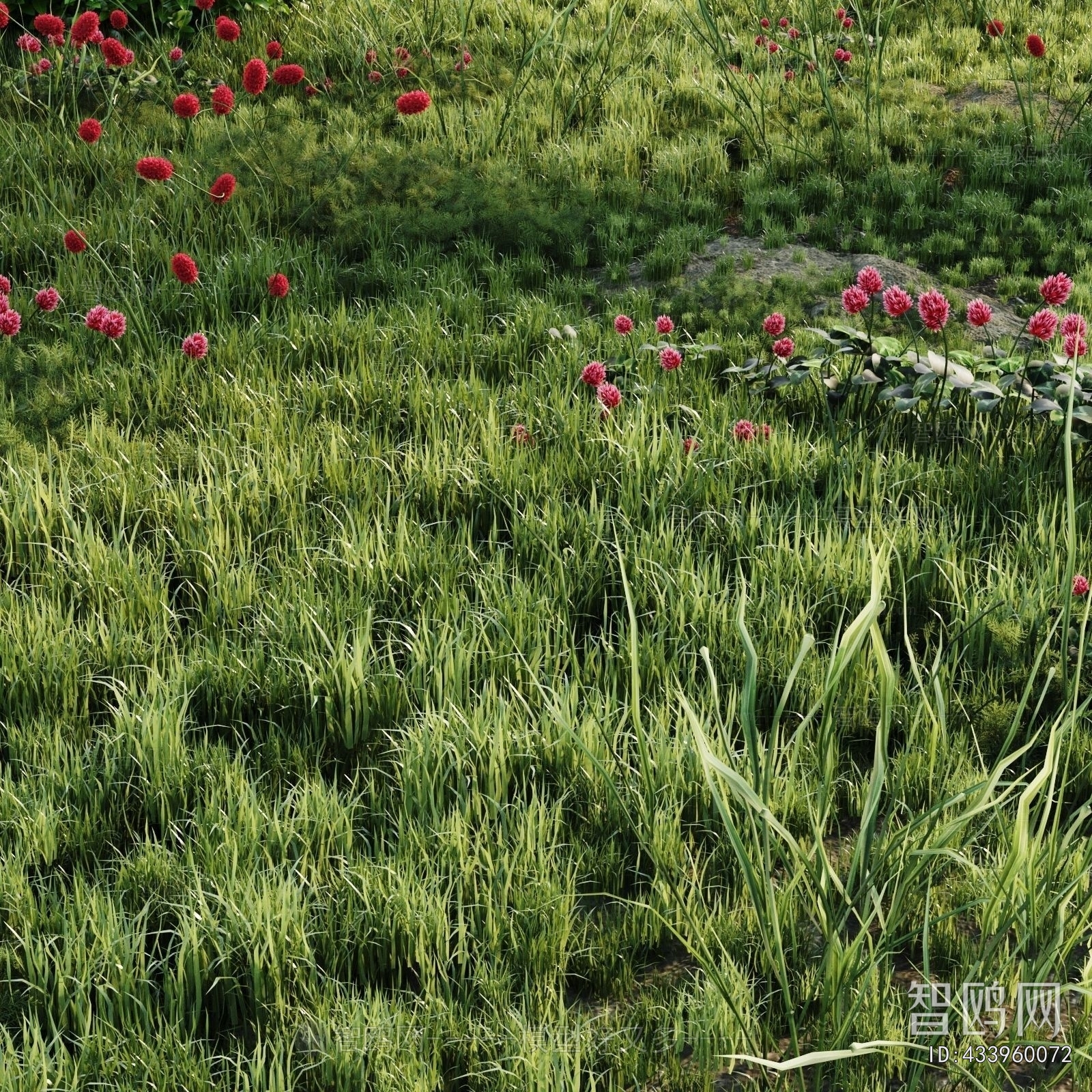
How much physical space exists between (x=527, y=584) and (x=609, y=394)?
79 cm

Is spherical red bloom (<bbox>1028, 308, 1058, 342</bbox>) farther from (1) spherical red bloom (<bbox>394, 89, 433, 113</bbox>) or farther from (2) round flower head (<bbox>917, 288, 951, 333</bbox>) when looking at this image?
(1) spherical red bloom (<bbox>394, 89, 433, 113</bbox>)

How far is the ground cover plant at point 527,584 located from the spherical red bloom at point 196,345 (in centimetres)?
1

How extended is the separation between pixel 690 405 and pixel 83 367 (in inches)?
77.8

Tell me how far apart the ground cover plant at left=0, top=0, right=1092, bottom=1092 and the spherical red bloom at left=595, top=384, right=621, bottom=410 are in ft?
0.29

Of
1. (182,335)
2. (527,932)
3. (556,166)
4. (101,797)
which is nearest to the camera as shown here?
(527,932)

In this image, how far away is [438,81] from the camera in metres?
6.00

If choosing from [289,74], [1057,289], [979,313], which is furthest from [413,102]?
[1057,289]

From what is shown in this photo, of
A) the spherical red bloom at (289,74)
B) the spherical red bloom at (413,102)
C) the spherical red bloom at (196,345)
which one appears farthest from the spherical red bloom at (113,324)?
the spherical red bloom at (413,102)

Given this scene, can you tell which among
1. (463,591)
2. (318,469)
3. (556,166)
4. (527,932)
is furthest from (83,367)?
(527,932)

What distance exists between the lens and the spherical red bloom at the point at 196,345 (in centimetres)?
374

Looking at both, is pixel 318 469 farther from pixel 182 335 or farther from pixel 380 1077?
pixel 380 1077

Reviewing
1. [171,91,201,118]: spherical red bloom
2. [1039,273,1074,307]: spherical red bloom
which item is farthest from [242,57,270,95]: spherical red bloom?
[1039,273,1074,307]: spherical red bloom

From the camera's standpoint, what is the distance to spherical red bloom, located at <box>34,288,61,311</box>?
12.8ft

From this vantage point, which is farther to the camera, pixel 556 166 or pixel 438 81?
pixel 438 81
